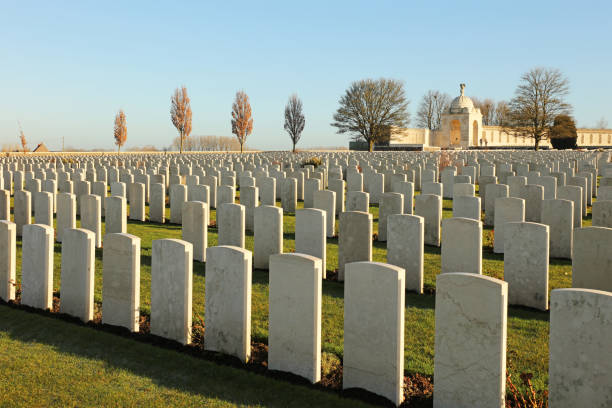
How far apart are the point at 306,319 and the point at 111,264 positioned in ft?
5.98

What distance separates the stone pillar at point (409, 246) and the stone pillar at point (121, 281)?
2.63 meters

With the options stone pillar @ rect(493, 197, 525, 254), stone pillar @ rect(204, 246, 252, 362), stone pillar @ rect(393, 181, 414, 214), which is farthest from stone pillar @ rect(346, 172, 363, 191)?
stone pillar @ rect(204, 246, 252, 362)

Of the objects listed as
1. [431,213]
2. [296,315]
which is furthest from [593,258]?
[431,213]

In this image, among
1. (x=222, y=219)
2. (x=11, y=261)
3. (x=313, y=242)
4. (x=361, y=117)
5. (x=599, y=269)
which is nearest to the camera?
(x=599, y=269)

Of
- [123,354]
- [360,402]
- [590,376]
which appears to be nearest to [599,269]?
[590,376]

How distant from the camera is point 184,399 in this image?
3285 millimetres

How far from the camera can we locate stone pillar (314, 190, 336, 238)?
329 inches

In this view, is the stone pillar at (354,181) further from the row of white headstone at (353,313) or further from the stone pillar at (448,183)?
the row of white headstone at (353,313)

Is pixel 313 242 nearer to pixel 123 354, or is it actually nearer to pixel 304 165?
pixel 123 354

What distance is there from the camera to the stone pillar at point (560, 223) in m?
6.77

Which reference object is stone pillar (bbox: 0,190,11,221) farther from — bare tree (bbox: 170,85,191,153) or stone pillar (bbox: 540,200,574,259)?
bare tree (bbox: 170,85,191,153)

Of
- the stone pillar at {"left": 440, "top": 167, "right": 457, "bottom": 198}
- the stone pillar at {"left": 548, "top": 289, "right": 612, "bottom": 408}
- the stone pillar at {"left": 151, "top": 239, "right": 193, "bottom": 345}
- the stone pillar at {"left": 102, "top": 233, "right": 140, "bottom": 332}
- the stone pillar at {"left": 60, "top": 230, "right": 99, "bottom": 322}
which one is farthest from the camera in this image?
the stone pillar at {"left": 440, "top": 167, "right": 457, "bottom": 198}

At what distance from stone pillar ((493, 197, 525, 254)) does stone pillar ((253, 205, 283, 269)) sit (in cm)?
296

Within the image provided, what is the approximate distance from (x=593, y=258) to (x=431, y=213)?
10.5 ft
